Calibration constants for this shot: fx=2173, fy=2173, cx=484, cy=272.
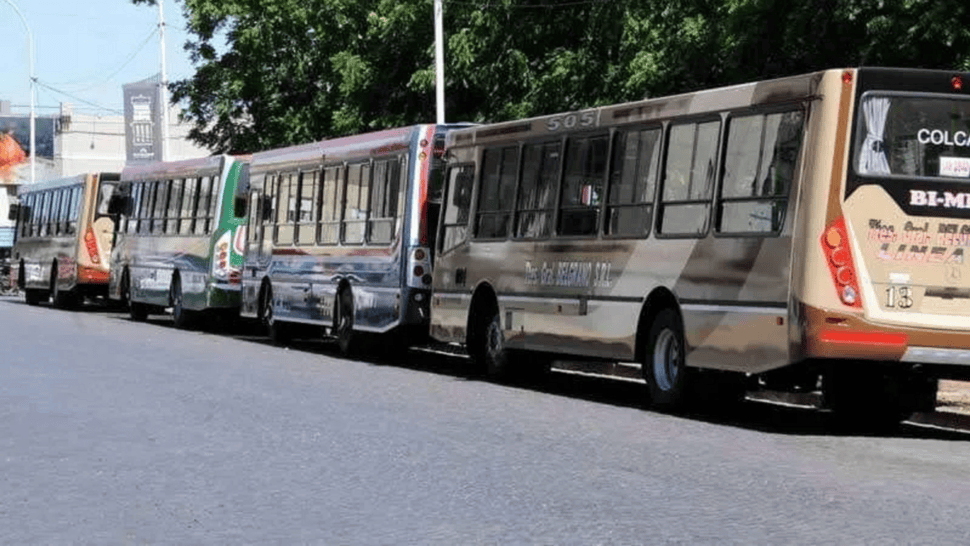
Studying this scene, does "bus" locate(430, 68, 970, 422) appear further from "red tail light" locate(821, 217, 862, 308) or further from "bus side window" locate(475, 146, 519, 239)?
"bus side window" locate(475, 146, 519, 239)

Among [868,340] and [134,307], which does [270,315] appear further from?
[868,340]

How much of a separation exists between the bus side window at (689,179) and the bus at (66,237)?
88.6 feet

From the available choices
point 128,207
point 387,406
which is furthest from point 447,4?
point 387,406

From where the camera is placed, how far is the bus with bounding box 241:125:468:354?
25516 millimetres

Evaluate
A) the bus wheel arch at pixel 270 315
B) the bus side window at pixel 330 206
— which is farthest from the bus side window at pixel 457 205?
the bus wheel arch at pixel 270 315

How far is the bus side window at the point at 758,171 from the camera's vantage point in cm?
1667

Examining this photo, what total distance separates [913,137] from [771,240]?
1339 millimetres

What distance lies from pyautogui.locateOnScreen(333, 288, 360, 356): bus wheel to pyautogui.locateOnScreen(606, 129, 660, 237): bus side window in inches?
320

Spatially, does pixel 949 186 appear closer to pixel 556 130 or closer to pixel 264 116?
pixel 556 130

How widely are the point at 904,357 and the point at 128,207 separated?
2770 cm

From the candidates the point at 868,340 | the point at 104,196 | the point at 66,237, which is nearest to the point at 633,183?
the point at 868,340

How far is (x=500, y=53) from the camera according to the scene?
4341cm

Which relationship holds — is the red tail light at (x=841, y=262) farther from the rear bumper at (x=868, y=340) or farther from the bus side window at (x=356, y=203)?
the bus side window at (x=356, y=203)

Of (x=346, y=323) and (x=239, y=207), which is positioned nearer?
(x=346, y=323)
